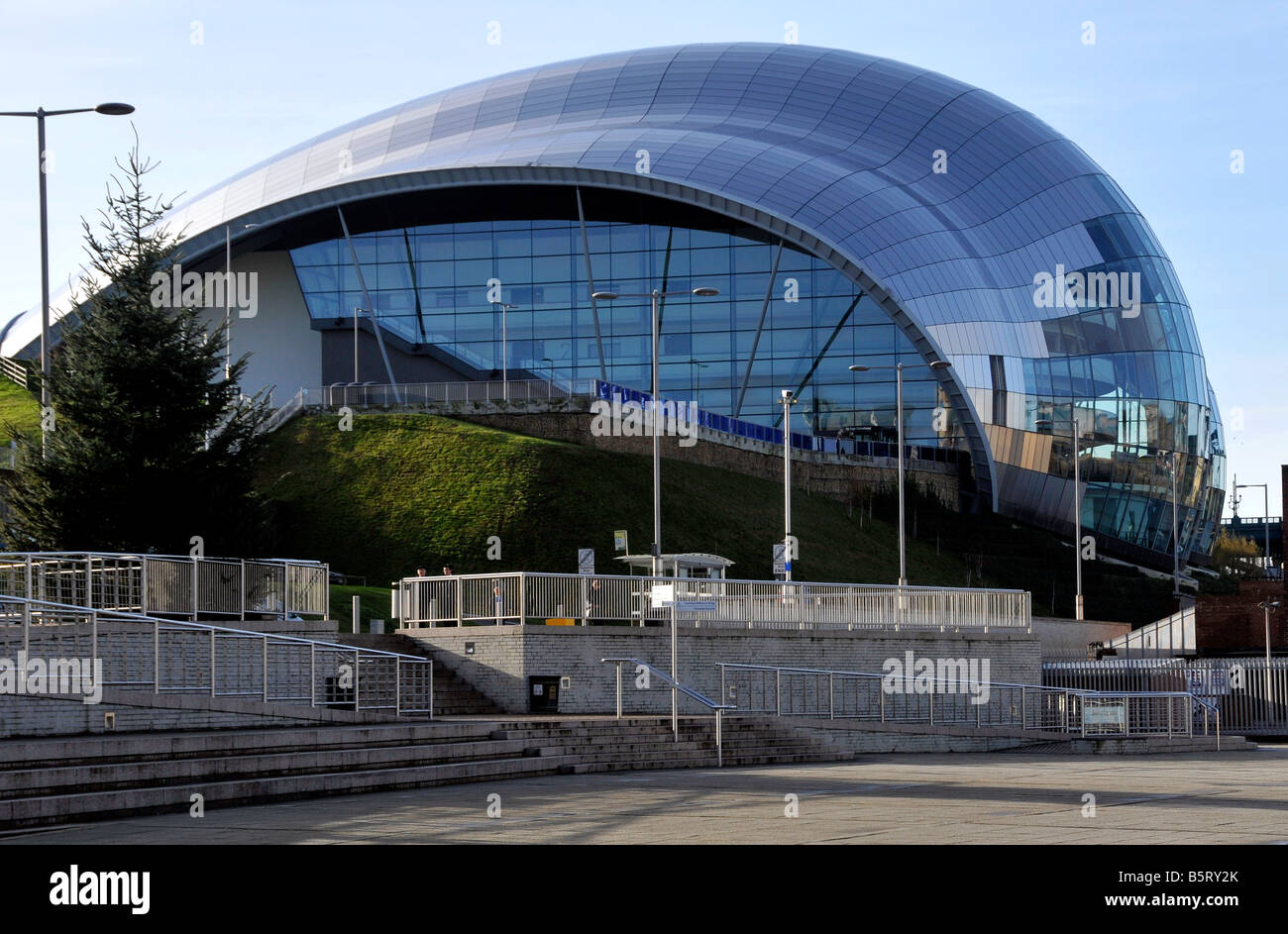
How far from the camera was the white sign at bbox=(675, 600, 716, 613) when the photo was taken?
32.2 metres

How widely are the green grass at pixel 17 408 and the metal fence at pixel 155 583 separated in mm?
29355

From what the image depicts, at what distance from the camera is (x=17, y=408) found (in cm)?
6191

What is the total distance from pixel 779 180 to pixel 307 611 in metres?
45.2

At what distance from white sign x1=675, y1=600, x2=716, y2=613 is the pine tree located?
802 centimetres

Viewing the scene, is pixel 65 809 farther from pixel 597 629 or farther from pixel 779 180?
A: pixel 779 180

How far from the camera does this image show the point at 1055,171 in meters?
78.6

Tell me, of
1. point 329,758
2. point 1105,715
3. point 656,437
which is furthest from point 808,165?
point 329,758

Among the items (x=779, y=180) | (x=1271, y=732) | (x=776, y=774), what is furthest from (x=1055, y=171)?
(x=776, y=774)

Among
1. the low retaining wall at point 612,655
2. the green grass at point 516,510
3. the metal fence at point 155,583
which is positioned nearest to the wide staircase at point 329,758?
the low retaining wall at point 612,655

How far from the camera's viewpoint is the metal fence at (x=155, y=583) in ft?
84.2

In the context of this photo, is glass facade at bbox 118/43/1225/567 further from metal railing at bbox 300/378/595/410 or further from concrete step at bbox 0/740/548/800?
concrete step at bbox 0/740/548/800

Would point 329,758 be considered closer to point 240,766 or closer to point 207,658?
point 240,766

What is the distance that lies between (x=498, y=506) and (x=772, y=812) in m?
30.1

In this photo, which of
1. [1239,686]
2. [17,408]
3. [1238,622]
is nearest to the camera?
[1239,686]
